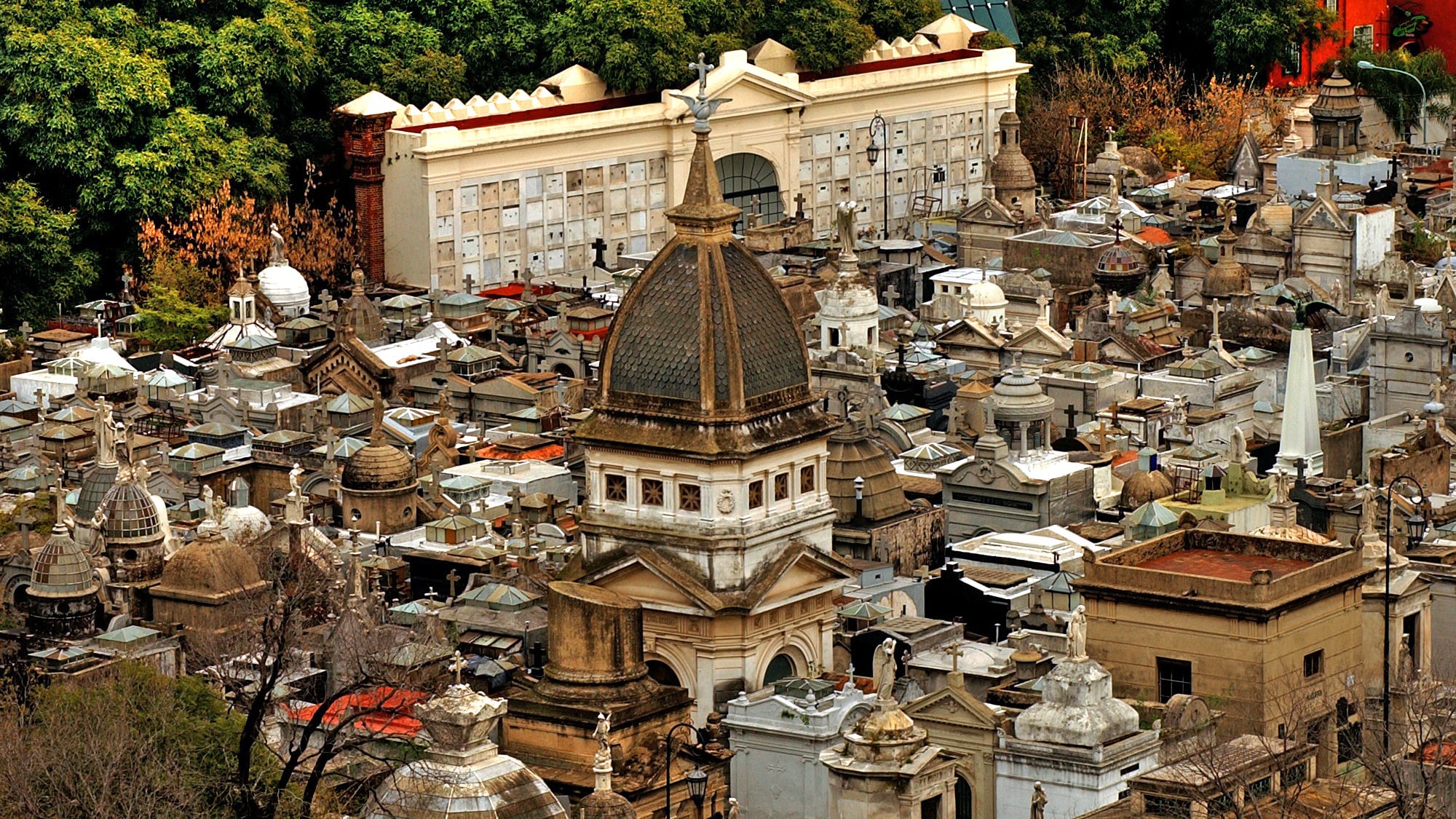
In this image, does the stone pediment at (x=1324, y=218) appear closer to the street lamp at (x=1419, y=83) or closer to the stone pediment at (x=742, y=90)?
the street lamp at (x=1419, y=83)

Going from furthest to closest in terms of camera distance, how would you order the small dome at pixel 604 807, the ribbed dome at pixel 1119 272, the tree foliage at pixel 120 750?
the ribbed dome at pixel 1119 272, the tree foliage at pixel 120 750, the small dome at pixel 604 807

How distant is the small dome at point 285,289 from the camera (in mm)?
155500

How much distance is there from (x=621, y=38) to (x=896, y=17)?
1979 centimetres

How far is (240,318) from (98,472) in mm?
35881

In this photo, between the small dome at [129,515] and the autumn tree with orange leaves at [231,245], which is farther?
the autumn tree with orange leaves at [231,245]

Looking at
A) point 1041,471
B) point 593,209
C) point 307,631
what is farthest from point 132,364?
point 307,631

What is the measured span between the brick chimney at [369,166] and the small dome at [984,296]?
27.9m

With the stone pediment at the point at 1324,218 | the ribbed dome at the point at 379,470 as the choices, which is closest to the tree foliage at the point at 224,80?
the stone pediment at the point at 1324,218

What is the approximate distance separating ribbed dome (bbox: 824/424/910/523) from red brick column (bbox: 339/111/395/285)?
6415 centimetres

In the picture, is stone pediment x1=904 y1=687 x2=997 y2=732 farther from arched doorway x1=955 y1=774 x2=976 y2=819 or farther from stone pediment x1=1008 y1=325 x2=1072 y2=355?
stone pediment x1=1008 y1=325 x2=1072 y2=355

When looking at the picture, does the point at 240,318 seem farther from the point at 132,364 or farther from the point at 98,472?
the point at 98,472

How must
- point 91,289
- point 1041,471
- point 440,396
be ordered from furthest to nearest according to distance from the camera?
1. point 91,289
2. point 440,396
3. point 1041,471

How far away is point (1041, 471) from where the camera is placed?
4710 inches

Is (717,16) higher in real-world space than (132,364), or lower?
higher
